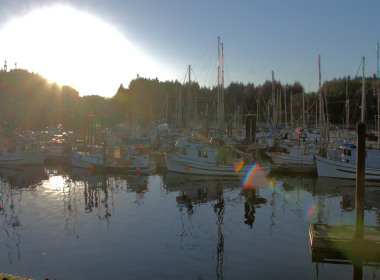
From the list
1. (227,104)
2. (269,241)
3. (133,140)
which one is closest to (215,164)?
(269,241)

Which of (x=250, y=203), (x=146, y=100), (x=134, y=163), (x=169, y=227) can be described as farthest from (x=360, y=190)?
(x=146, y=100)

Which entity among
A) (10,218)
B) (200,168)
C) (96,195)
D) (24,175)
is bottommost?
(10,218)

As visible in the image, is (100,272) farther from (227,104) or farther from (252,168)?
(227,104)

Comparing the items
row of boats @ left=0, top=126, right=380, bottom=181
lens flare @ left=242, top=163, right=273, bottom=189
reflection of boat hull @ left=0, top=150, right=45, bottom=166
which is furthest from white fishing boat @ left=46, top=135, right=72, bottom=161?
lens flare @ left=242, top=163, right=273, bottom=189

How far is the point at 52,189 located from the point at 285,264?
22.5 meters

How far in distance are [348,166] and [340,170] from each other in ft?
2.88

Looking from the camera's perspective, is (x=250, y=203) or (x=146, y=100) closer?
(x=250, y=203)

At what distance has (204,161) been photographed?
36.8m

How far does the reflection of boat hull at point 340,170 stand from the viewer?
3259 cm

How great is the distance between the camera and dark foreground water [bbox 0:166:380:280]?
1365cm

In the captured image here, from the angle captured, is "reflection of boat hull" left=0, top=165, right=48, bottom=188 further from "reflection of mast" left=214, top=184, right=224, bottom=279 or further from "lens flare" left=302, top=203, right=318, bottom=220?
"lens flare" left=302, top=203, right=318, bottom=220

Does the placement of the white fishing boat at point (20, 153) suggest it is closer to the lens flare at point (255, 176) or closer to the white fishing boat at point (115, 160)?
the white fishing boat at point (115, 160)

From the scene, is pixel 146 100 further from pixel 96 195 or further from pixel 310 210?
pixel 310 210

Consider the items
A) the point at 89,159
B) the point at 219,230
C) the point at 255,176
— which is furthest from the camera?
the point at 89,159
